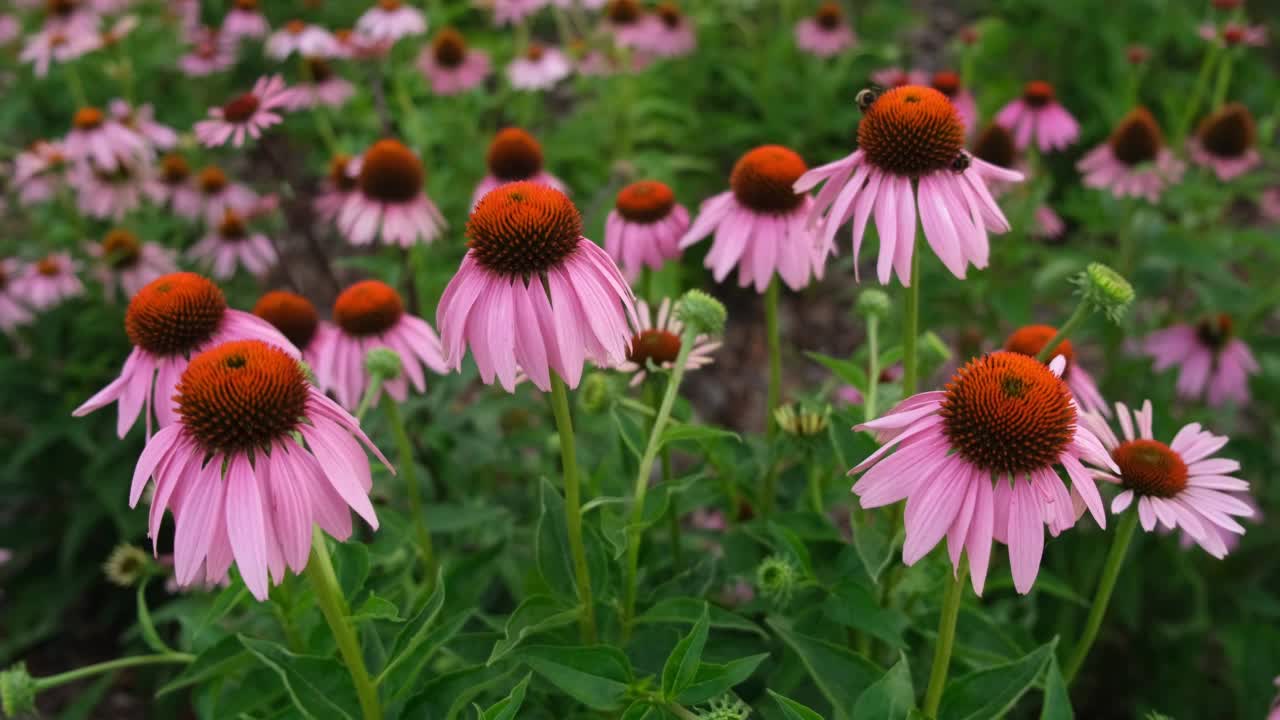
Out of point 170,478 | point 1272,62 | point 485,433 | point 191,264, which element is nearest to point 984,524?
point 170,478

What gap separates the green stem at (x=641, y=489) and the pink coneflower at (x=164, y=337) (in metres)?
0.52

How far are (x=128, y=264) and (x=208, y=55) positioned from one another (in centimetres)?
131

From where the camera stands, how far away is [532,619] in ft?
3.98

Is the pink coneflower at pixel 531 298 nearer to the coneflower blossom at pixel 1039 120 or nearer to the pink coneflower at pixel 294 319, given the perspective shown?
the pink coneflower at pixel 294 319

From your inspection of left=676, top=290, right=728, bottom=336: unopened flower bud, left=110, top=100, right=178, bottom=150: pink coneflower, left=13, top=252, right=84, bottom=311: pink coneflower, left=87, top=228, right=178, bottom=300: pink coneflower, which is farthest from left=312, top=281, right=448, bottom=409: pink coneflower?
left=110, top=100, right=178, bottom=150: pink coneflower

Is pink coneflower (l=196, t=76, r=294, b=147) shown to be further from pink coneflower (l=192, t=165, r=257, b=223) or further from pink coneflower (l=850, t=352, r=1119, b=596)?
pink coneflower (l=850, t=352, r=1119, b=596)

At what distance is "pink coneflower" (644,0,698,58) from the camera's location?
12.1 feet

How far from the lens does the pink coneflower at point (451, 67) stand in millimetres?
3406

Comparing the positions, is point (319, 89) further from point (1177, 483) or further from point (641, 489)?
point (1177, 483)

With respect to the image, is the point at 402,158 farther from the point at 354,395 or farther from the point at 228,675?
the point at 228,675

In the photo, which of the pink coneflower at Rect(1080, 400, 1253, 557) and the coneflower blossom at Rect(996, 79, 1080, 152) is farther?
the coneflower blossom at Rect(996, 79, 1080, 152)

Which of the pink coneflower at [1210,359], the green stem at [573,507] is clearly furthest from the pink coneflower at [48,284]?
the pink coneflower at [1210,359]

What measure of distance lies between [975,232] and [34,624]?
2756 millimetres

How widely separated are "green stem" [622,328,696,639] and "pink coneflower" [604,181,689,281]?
1.33ft
